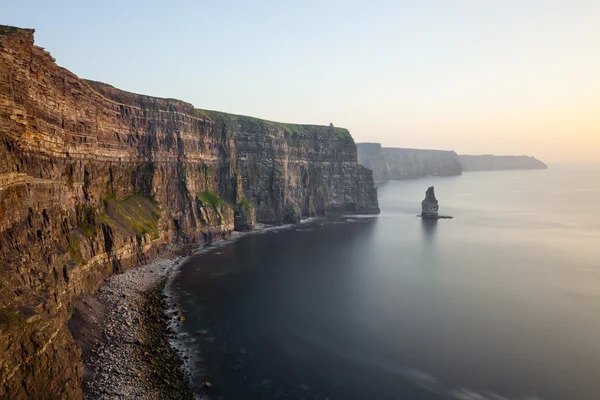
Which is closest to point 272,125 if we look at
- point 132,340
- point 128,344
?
point 132,340

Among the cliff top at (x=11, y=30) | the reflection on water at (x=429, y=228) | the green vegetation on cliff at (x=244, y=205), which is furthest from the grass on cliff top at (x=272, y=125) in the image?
the cliff top at (x=11, y=30)

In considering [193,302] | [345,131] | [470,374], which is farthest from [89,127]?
[345,131]

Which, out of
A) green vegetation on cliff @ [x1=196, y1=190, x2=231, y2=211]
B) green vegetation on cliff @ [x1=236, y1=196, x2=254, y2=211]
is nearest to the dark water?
green vegetation on cliff @ [x1=196, y1=190, x2=231, y2=211]

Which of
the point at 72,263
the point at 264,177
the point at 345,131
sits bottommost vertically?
the point at 72,263

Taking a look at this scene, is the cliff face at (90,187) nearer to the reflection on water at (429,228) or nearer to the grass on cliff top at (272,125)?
the grass on cliff top at (272,125)

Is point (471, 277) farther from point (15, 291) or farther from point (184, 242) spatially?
point (15, 291)

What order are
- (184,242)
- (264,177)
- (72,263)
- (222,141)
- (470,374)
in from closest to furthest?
1. (470,374)
2. (72,263)
3. (184,242)
4. (222,141)
5. (264,177)
